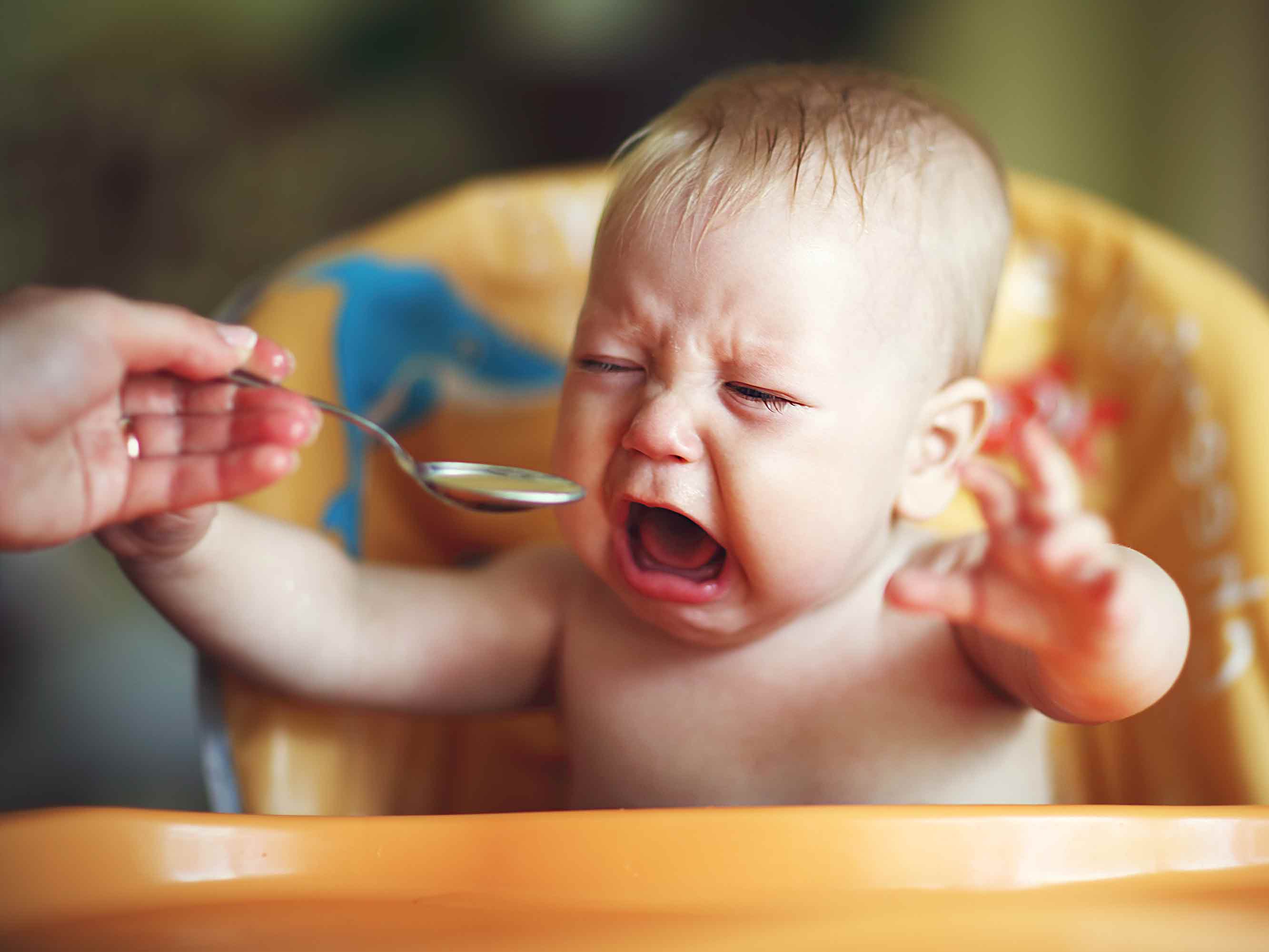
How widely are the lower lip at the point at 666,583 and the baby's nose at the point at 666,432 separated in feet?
0.21

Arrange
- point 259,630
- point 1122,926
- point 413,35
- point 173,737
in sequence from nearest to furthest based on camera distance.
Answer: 1. point 1122,926
2. point 259,630
3. point 173,737
4. point 413,35

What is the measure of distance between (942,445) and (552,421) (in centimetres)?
→ 44

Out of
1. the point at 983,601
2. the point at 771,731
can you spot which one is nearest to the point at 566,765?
the point at 771,731

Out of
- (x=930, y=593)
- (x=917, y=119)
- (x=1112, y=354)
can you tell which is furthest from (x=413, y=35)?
(x=930, y=593)

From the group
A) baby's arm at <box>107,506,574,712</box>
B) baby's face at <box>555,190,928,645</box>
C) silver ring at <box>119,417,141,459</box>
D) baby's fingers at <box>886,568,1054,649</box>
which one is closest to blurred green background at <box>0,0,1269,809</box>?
baby's arm at <box>107,506,574,712</box>

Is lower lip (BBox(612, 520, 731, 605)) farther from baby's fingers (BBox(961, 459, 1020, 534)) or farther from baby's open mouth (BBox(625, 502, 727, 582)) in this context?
baby's fingers (BBox(961, 459, 1020, 534))

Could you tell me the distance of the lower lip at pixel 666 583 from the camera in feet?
2.05


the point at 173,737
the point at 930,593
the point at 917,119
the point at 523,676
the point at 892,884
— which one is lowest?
the point at 173,737

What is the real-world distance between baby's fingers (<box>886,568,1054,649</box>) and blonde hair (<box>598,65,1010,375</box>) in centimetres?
20

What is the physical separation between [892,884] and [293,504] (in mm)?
506

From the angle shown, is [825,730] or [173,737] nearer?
[825,730]

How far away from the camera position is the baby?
0.58 metres

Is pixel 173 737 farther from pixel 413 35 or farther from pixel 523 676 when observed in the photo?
pixel 413 35

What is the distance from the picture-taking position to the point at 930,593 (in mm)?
489
